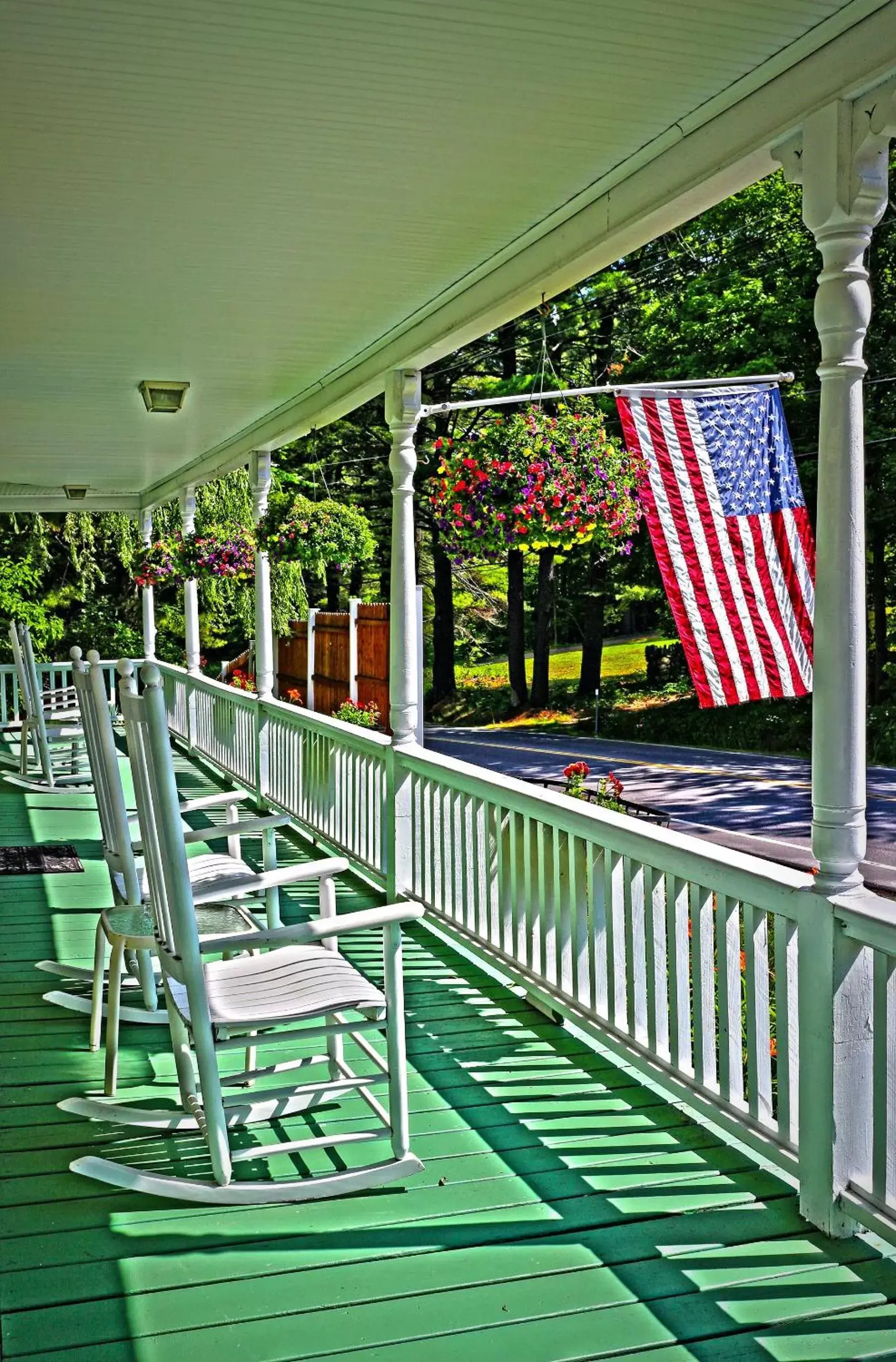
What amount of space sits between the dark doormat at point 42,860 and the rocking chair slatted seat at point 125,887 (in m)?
2.24

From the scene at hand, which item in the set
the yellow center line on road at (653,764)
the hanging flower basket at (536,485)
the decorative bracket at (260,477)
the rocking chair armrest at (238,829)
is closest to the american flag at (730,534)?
the hanging flower basket at (536,485)

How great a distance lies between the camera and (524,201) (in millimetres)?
3707

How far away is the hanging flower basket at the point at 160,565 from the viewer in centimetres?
1102

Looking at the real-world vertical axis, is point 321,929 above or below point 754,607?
below

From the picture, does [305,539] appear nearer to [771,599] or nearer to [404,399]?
[404,399]

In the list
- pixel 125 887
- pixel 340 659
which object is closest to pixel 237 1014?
pixel 125 887

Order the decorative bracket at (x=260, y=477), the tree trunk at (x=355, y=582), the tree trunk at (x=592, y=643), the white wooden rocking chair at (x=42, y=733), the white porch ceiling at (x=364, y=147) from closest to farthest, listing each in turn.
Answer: the white porch ceiling at (x=364, y=147) < the decorative bracket at (x=260, y=477) < the white wooden rocking chair at (x=42, y=733) < the tree trunk at (x=592, y=643) < the tree trunk at (x=355, y=582)

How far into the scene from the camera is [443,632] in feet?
87.5

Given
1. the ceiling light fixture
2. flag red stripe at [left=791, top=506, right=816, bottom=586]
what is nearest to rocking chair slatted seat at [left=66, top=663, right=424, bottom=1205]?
flag red stripe at [left=791, top=506, right=816, bottom=586]

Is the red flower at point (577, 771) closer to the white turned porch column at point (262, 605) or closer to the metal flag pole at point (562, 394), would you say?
the metal flag pole at point (562, 394)

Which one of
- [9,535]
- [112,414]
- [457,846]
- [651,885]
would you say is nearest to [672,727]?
[9,535]

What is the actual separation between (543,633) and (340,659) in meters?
14.2

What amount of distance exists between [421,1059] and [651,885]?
3.12 feet

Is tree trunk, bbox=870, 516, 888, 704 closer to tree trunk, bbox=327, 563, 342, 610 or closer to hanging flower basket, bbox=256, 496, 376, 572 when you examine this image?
tree trunk, bbox=327, 563, 342, 610
